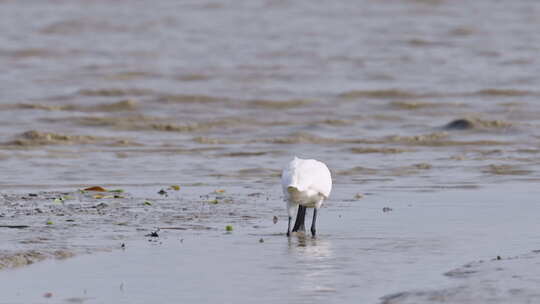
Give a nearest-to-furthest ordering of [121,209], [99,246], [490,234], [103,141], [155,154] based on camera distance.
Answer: [99,246] → [490,234] → [121,209] → [155,154] → [103,141]

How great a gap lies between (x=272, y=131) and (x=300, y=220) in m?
8.97

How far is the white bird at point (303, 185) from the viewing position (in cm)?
924

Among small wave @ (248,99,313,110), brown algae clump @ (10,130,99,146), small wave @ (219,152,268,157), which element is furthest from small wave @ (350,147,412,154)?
small wave @ (248,99,313,110)

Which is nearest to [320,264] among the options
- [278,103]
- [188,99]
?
[278,103]

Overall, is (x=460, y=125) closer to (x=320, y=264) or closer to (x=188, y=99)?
(x=188, y=99)

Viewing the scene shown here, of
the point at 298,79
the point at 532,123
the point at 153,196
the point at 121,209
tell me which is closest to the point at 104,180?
the point at 153,196

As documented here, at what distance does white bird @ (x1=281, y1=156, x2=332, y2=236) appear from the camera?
924 centimetres

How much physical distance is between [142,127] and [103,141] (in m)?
1.92

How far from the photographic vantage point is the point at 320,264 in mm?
7973

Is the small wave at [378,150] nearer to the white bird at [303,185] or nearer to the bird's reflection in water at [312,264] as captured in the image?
the white bird at [303,185]

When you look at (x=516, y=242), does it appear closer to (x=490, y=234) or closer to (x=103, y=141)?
(x=490, y=234)

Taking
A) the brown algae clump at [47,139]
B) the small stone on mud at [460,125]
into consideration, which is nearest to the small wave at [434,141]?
the small stone on mud at [460,125]

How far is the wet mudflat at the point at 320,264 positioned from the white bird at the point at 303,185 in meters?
0.25

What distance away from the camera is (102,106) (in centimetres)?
2156
